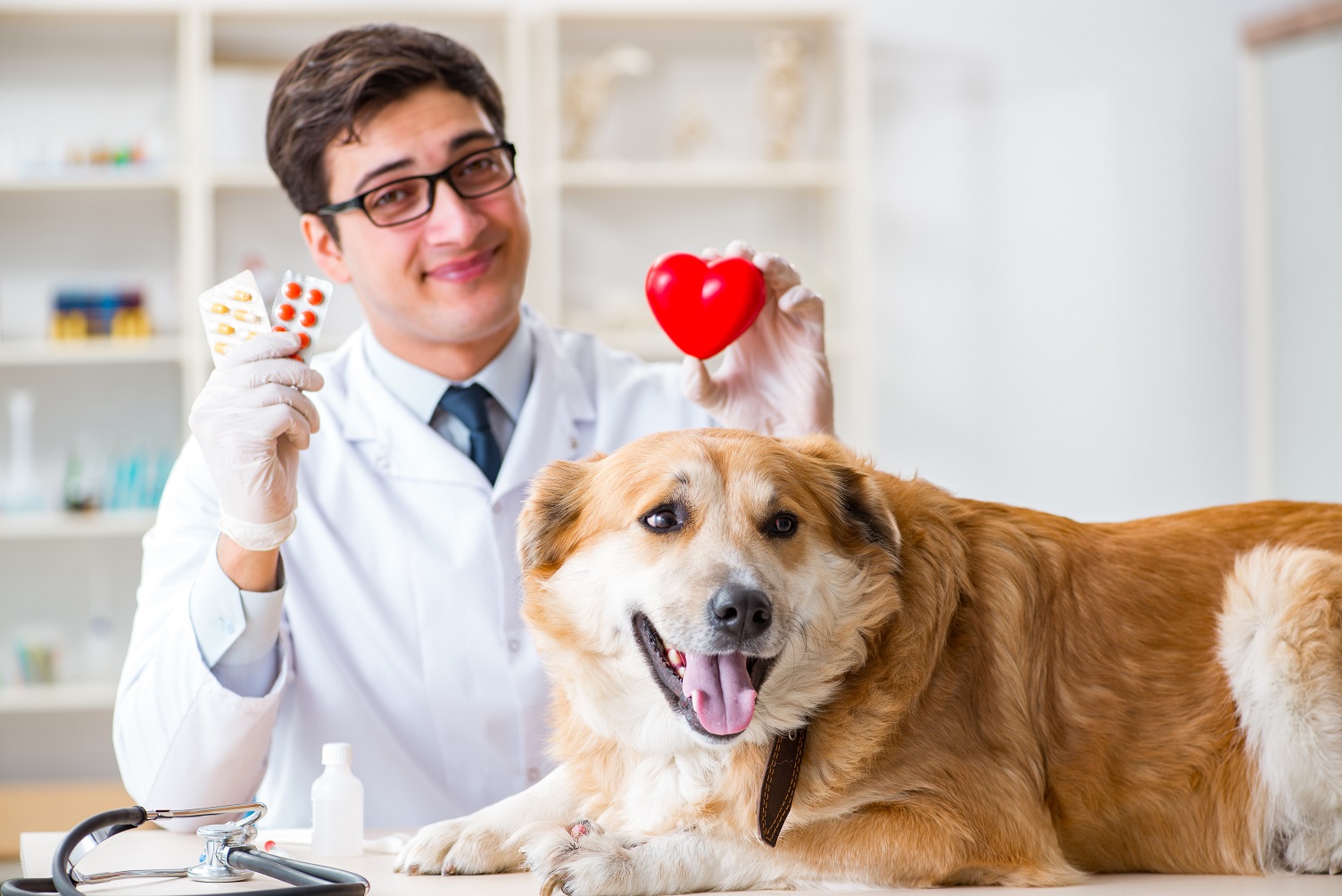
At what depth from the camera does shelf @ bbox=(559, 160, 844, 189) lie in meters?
4.31

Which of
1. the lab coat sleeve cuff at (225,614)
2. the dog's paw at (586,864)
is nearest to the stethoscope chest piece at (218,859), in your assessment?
the dog's paw at (586,864)

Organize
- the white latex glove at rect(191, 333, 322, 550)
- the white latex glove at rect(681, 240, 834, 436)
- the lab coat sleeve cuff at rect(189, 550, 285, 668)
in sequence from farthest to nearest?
1. the white latex glove at rect(681, 240, 834, 436)
2. the lab coat sleeve cuff at rect(189, 550, 285, 668)
3. the white latex glove at rect(191, 333, 322, 550)

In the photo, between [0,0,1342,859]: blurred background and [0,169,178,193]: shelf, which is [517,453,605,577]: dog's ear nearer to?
[0,0,1342,859]: blurred background

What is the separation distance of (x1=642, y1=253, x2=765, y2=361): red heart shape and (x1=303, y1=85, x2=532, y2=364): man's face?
14.9 inches

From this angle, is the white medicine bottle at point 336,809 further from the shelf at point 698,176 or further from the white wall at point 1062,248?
the white wall at point 1062,248

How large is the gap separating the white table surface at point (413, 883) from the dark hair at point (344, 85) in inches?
42.6

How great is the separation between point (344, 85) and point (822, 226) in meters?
2.93

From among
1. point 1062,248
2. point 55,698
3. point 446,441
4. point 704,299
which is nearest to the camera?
point 704,299

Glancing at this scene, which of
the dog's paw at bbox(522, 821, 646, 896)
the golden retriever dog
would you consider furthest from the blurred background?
the dog's paw at bbox(522, 821, 646, 896)

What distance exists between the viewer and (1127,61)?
4.84 m

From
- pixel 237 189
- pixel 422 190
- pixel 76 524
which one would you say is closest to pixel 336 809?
pixel 422 190

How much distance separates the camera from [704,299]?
1747mm

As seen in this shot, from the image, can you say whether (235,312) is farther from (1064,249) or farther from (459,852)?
(1064,249)

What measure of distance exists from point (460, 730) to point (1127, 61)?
4118mm
